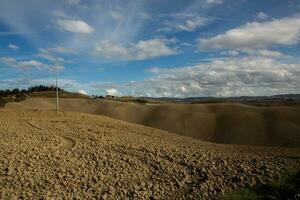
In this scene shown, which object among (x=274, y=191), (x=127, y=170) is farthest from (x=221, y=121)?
(x=274, y=191)

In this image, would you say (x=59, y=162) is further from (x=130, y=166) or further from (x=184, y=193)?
(x=184, y=193)

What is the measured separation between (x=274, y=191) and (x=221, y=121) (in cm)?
5264

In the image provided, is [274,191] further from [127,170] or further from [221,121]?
[221,121]

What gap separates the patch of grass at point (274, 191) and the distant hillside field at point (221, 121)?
3657 cm

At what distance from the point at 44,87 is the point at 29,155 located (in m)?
166

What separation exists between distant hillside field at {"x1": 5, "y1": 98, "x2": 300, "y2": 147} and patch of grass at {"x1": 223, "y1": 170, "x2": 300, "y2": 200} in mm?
36568

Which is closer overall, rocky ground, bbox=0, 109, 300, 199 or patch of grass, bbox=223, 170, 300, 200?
patch of grass, bbox=223, 170, 300, 200

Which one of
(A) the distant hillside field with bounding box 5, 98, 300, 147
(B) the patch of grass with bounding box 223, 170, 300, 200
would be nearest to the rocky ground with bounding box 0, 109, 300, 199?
(B) the patch of grass with bounding box 223, 170, 300, 200

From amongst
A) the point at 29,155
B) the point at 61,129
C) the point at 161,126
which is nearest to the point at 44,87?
the point at 161,126

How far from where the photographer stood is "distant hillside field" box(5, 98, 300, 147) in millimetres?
55250

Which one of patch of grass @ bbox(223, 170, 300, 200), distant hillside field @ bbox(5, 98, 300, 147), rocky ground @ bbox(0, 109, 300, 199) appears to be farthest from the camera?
distant hillside field @ bbox(5, 98, 300, 147)

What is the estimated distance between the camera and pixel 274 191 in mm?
14562

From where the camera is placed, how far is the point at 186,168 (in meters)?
17.7

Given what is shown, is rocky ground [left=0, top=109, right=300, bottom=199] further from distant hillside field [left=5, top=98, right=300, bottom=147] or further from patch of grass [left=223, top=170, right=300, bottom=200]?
distant hillside field [left=5, top=98, right=300, bottom=147]
